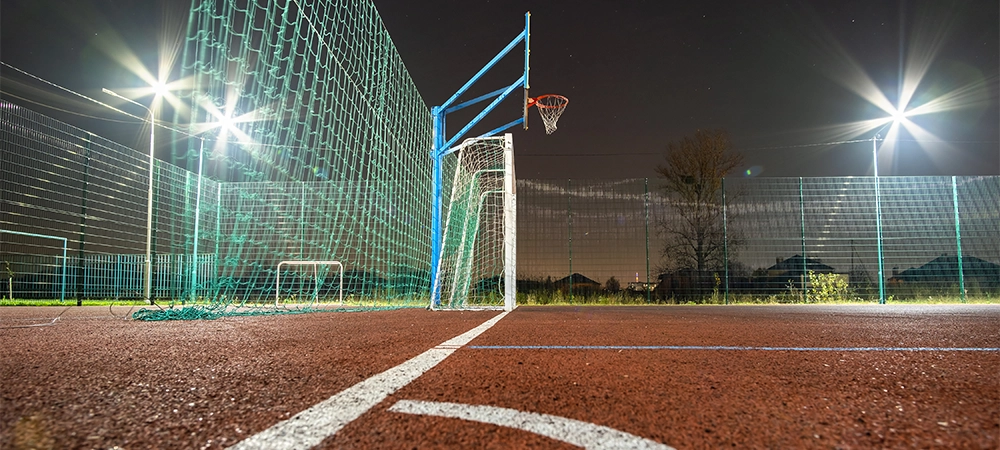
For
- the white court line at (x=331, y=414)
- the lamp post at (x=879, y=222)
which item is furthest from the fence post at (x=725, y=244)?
the white court line at (x=331, y=414)

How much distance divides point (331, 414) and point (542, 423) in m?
0.44

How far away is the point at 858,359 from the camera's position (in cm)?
220

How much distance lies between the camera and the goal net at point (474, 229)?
29.7ft

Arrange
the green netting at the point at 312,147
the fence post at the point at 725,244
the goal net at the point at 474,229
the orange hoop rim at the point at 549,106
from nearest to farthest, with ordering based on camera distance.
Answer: the green netting at the point at 312,147 → the goal net at the point at 474,229 → the orange hoop rim at the point at 549,106 → the fence post at the point at 725,244

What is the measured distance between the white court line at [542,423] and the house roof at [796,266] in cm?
1324

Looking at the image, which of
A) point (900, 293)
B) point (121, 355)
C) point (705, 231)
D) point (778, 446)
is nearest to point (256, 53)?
point (121, 355)

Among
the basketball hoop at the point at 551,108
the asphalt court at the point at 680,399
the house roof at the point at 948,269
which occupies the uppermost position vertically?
the basketball hoop at the point at 551,108

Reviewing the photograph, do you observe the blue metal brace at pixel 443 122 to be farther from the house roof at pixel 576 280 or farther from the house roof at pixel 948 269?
the house roof at pixel 948 269

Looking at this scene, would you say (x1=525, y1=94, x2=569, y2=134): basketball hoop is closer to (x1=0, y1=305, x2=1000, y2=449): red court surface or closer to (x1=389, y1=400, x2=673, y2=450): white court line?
(x1=0, y1=305, x2=1000, y2=449): red court surface

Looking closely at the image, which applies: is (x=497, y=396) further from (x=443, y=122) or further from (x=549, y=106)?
(x=549, y=106)

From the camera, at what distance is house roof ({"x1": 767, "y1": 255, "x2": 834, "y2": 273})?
12844mm

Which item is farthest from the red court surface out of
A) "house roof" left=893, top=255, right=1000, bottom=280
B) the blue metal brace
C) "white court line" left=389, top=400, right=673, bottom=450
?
"house roof" left=893, top=255, right=1000, bottom=280

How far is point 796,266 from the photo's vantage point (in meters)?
12.9

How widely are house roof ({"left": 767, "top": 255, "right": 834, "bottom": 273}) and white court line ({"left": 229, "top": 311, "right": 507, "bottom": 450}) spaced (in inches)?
506
